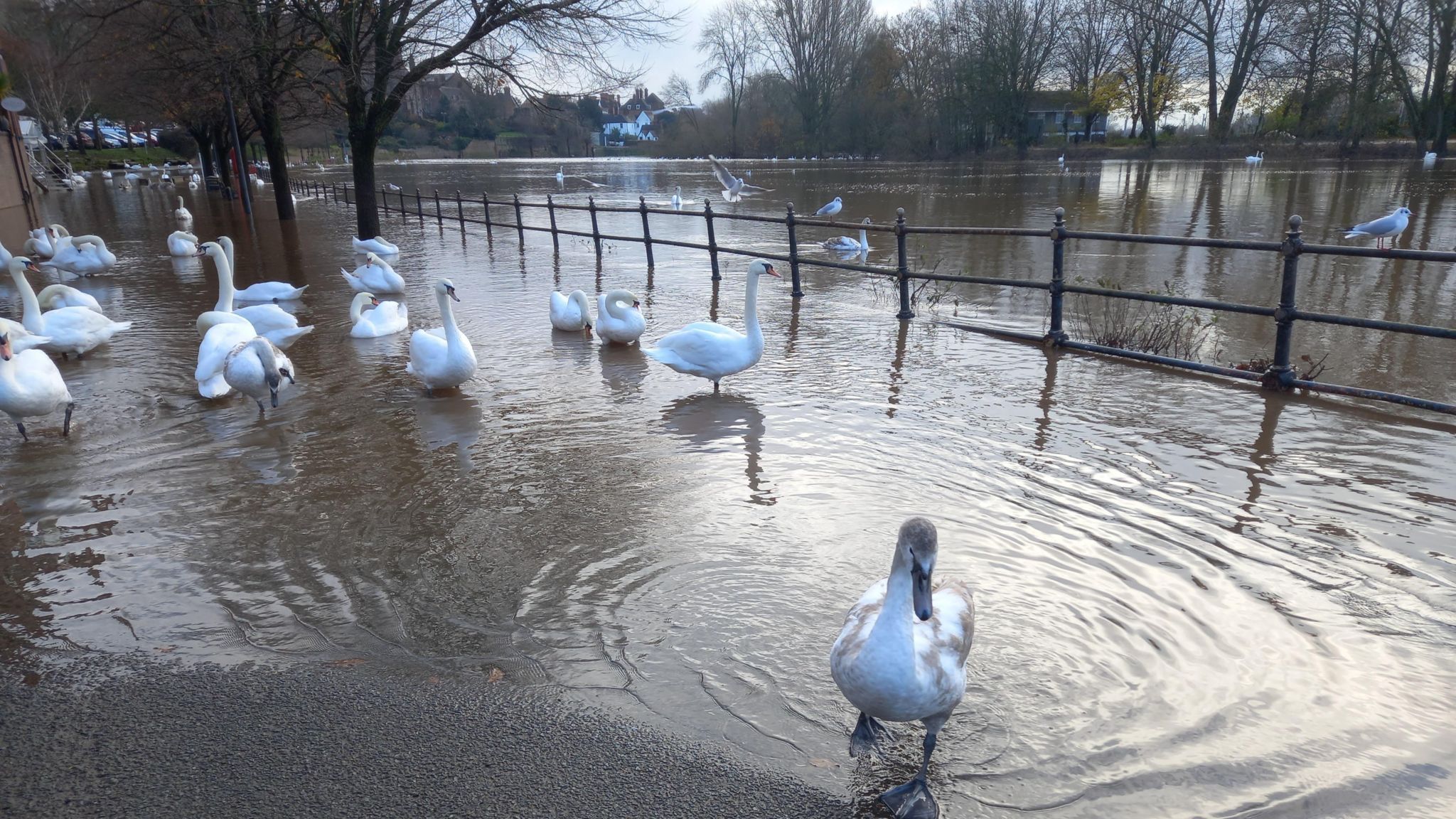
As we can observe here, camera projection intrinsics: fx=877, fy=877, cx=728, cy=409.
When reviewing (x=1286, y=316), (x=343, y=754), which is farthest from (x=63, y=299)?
(x=1286, y=316)

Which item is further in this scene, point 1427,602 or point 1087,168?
point 1087,168

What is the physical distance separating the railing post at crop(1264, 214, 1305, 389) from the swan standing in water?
645cm

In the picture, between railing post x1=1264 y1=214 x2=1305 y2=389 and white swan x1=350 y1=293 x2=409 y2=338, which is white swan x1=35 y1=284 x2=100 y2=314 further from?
railing post x1=1264 y1=214 x2=1305 y2=389

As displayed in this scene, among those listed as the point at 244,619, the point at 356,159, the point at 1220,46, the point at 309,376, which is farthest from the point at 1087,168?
the point at 244,619

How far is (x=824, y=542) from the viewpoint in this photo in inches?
177

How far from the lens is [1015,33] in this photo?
57.9 metres

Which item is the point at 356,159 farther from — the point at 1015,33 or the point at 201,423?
the point at 1015,33

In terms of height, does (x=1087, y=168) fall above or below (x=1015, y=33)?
below

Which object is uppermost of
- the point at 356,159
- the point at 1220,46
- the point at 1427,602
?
the point at 1220,46

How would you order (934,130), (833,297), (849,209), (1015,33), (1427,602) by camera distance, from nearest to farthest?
(1427,602), (833,297), (849,209), (1015,33), (934,130)

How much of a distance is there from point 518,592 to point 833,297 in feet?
29.5

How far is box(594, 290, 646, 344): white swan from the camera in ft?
29.2

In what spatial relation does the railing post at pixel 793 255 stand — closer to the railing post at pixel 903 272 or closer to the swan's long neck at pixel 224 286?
the railing post at pixel 903 272

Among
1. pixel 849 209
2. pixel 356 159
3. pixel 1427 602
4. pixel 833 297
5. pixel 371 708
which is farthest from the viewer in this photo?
pixel 849 209
